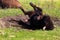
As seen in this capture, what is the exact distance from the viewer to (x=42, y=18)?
10.3 meters

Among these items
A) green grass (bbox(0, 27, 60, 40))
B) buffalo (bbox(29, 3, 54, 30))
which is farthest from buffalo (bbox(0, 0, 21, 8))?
green grass (bbox(0, 27, 60, 40))

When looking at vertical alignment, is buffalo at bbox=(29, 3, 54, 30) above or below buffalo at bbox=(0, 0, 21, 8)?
above

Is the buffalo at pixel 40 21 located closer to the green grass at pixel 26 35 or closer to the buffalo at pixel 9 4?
the green grass at pixel 26 35

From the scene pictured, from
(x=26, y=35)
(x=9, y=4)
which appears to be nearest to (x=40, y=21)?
(x=26, y=35)

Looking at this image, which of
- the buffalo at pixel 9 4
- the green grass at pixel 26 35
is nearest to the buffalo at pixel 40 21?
the green grass at pixel 26 35

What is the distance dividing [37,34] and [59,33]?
93 centimetres

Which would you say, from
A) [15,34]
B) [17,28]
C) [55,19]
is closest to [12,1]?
[55,19]

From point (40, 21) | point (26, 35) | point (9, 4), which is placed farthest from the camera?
point (9, 4)

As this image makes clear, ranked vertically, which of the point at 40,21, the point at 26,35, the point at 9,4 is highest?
the point at 26,35

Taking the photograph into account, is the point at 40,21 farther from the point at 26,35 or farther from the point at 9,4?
the point at 9,4

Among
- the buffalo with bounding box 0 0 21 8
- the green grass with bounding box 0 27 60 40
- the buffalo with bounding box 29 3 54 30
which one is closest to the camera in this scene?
the green grass with bounding box 0 27 60 40

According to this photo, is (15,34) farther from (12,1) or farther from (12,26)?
(12,1)

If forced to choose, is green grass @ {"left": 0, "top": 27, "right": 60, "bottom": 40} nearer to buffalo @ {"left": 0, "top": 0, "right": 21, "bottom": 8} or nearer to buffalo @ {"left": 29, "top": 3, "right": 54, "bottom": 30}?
buffalo @ {"left": 29, "top": 3, "right": 54, "bottom": 30}

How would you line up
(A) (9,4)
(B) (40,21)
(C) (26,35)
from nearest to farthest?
(C) (26,35)
(B) (40,21)
(A) (9,4)
